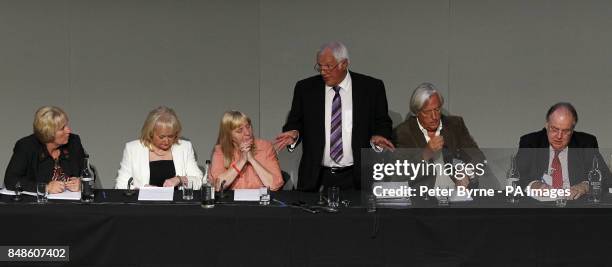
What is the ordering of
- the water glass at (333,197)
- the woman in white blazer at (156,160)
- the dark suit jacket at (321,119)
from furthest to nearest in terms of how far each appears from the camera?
the dark suit jacket at (321,119) → the woman in white blazer at (156,160) → the water glass at (333,197)

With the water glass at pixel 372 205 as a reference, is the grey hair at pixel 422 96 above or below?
above

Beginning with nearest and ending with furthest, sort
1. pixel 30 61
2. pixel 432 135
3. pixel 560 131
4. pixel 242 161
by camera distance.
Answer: pixel 560 131
pixel 242 161
pixel 432 135
pixel 30 61

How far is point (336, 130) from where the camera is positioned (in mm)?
5121

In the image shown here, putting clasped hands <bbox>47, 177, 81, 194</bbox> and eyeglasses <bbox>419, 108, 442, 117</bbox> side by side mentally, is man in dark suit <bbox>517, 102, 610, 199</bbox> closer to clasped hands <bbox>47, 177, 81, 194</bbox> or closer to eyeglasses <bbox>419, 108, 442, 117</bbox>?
eyeglasses <bbox>419, 108, 442, 117</bbox>

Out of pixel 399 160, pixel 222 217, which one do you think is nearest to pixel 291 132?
pixel 399 160

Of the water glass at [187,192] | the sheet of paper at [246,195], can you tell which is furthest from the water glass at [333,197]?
the water glass at [187,192]

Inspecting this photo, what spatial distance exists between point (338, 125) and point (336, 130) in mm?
32

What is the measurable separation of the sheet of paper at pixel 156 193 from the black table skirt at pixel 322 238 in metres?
0.32

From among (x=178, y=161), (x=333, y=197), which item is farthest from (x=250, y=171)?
(x=333, y=197)

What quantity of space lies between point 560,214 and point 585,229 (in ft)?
0.42

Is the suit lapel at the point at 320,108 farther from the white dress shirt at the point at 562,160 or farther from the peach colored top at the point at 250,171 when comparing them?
the white dress shirt at the point at 562,160

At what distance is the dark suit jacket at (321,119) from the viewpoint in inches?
201

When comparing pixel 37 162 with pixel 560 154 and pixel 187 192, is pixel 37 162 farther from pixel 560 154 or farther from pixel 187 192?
pixel 560 154

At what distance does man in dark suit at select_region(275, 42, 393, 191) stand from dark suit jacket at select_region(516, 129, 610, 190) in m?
0.78
